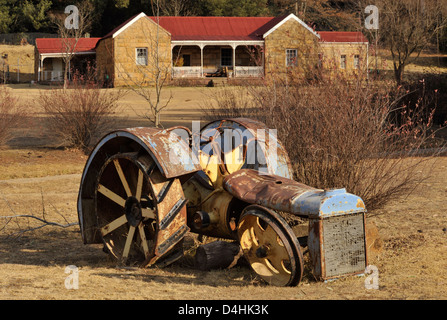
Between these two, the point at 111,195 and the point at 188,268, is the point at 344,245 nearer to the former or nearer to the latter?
the point at 188,268

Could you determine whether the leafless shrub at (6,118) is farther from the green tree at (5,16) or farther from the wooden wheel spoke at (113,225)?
the green tree at (5,16)

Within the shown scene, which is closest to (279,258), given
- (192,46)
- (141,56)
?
(141,56)

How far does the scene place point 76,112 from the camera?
58.7 feet

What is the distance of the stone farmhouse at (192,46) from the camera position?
41.8 m

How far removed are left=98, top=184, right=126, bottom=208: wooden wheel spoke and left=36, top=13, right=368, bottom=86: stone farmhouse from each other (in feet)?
107

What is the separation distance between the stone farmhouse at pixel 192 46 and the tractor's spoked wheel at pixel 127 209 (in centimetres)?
3228

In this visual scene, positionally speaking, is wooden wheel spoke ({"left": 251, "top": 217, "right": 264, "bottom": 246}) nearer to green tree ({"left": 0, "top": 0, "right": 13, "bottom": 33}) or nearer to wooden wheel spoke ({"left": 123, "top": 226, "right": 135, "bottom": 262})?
wooden wheel spoke ({"left": 123, "top": 226, "right": 135, "bottom": 262})

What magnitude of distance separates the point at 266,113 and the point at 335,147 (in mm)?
1598

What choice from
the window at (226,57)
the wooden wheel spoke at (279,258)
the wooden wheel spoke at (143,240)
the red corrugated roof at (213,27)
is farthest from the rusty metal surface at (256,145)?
the window at (226,57)

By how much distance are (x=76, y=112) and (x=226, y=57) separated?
3138 centimetres

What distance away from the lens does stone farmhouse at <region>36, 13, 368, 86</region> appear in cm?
4178

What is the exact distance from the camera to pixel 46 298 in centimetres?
552

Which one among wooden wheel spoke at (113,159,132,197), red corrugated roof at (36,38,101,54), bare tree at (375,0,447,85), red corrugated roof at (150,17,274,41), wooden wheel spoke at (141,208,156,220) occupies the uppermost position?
red corrugated roof at (150,17,274,41)

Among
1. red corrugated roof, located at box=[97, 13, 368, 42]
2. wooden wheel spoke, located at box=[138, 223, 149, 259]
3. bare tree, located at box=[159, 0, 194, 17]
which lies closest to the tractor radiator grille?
wooden wheel spoke, located at box=[138, 223, 149, 259]
